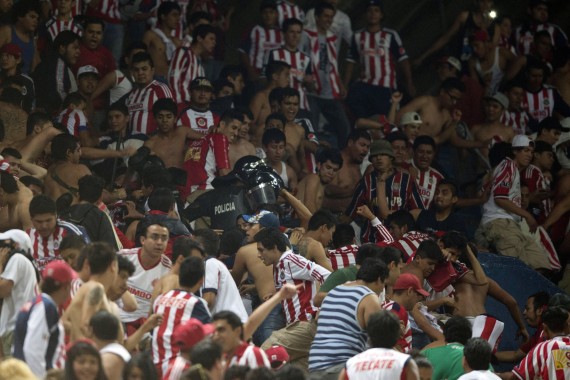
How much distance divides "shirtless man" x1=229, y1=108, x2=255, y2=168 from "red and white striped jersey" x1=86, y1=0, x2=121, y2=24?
273cm

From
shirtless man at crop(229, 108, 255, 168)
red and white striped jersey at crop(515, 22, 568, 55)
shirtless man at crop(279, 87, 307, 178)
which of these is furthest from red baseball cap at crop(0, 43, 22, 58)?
red and white striped jersey at crop(515, 22, 568, 55)

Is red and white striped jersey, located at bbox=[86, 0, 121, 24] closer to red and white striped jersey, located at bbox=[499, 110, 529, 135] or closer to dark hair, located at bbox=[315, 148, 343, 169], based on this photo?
dark hair, located at bbox=[315, 148, 343, 169]

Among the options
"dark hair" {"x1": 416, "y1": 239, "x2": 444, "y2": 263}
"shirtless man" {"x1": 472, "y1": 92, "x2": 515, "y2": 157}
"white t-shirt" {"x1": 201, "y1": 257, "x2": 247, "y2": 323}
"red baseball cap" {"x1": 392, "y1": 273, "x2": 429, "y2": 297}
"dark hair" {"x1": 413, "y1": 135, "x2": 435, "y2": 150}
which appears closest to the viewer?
"white t-shirt" {"x1": 201, "y1": 257, "x2": 247, "y2": 323}

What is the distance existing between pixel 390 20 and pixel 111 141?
7255mm

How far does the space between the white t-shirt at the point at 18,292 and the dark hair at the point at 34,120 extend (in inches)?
167

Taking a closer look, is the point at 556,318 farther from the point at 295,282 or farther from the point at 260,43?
the point at 260,43

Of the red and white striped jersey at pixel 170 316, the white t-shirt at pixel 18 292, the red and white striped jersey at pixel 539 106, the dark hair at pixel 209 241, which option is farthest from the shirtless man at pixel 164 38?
the red and white striped jersey at pixel 170 316

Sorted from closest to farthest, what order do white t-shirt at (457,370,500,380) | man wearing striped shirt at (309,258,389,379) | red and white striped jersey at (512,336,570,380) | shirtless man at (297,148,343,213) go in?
white t-shirt at (457,370,500,380)
man wearing striped shirt at (309,258,389,379)
red and white striped jersey at (512,336,570,380)
shirtless man at (297,148,343,213)

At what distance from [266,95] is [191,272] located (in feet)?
23.4

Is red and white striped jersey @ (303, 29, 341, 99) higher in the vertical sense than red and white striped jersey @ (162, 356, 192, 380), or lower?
lower

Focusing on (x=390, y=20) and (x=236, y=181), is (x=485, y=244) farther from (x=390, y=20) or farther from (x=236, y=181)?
(x=390, y=20)

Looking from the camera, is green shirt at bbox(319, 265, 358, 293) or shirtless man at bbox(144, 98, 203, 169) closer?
green shirt at bbox(319, 265, 358, 293)

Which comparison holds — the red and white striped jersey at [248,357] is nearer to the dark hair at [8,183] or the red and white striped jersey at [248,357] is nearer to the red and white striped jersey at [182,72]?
the dark hair at [8,183]

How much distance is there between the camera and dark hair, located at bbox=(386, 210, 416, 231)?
14.7m
